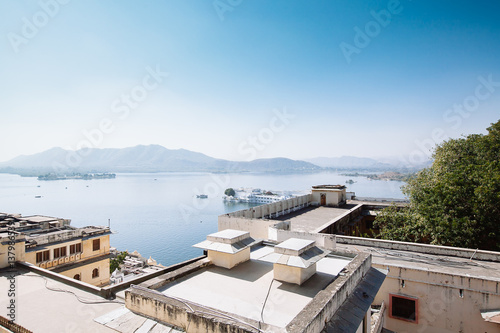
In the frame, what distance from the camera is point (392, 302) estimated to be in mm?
10500

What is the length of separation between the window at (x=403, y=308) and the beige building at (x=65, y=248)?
15.4 m

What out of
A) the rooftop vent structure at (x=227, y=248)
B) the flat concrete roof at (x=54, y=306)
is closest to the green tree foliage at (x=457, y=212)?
the rooftop vent structure at (x=227, y=248)

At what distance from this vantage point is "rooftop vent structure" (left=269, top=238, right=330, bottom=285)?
6633 mm

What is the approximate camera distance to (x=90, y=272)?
1666 cm

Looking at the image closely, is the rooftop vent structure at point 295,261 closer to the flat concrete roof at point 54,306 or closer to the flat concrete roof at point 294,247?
the flat concrete roof at point 294,247

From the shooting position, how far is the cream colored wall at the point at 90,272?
622 inches

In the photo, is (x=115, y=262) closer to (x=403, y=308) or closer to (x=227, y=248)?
(x=227, y=248)

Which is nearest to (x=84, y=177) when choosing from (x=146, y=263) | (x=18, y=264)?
(x=146, y=263)

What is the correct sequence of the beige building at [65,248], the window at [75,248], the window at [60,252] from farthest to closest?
the window at [75,248] < the window at [60,252] < the beige building at [65,248]

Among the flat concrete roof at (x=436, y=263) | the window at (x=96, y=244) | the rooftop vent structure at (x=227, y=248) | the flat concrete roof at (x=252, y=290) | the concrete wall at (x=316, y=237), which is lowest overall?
the window at (x=96, y=244)

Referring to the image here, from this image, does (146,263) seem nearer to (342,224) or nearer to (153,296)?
(342,224)

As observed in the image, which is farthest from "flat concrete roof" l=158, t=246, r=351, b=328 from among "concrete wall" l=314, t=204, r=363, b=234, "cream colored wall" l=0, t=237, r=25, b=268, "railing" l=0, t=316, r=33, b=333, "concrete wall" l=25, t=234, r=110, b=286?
"concrete wall" l=25, t=234, r=110, b=286

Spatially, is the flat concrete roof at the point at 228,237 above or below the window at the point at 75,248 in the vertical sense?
above

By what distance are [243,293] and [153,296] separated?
6.20ft
